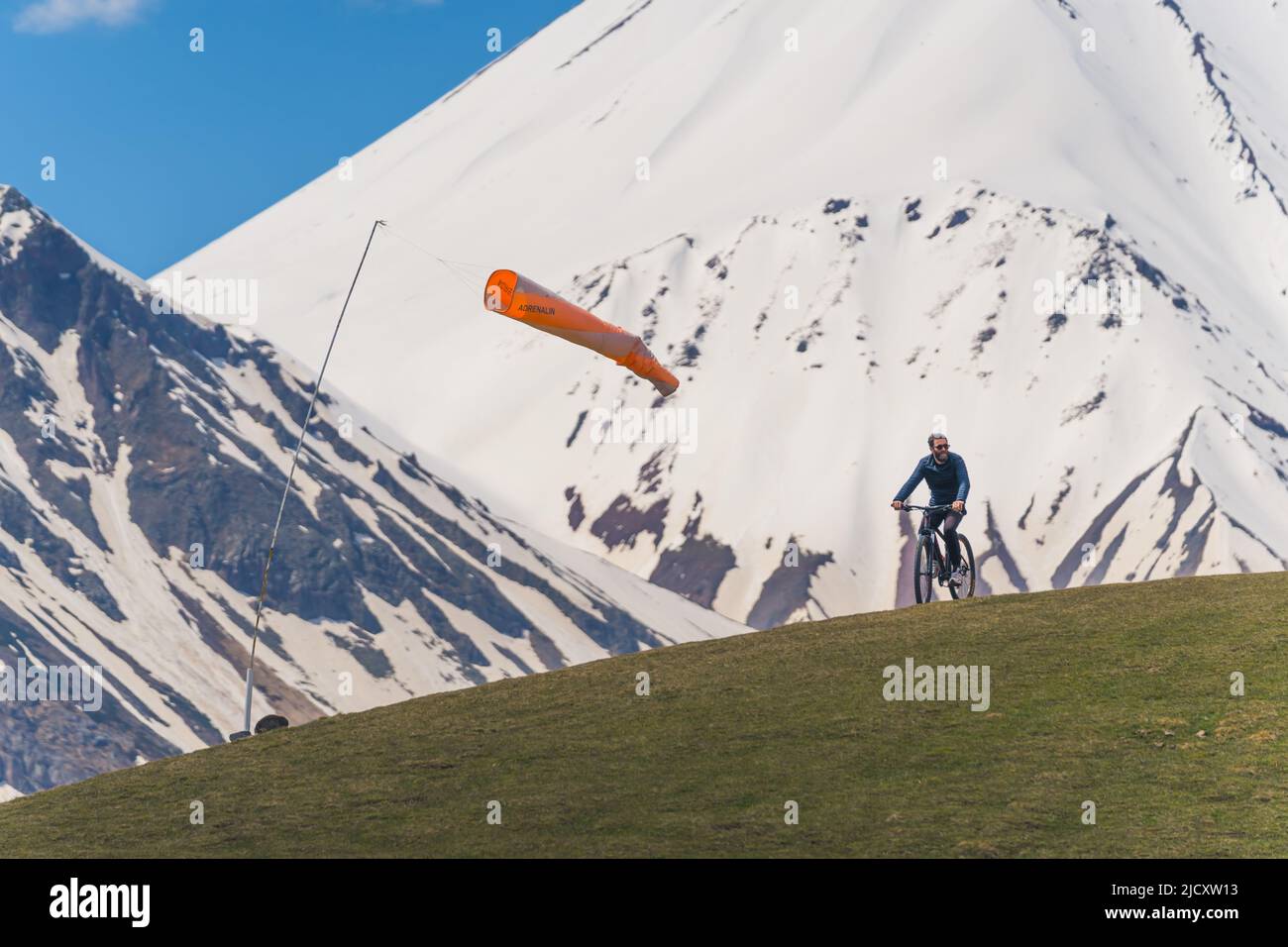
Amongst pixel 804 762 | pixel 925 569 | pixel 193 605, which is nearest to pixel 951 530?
pixel 925 569

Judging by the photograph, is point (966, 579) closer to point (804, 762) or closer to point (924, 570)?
point (924, 570)

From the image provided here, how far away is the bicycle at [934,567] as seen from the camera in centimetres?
3236

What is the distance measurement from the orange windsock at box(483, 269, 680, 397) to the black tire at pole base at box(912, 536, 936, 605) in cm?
654

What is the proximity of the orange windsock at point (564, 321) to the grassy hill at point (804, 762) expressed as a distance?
8201 millimetres

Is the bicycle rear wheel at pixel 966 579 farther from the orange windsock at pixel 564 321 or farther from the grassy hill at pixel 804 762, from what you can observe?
the orange windsock at pixel 564 321

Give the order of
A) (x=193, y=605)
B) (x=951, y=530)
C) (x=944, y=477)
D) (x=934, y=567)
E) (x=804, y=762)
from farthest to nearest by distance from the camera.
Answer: (x=193, y=605)
(x=934, y=567)
(x=951, y=530)
(x=944, y=477)
(x=804, y=762)

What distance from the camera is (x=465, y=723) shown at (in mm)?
29188

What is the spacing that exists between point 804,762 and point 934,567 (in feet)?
29.3

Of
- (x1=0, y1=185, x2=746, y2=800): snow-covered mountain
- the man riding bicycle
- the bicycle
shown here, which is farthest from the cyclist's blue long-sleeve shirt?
(x1=0, y1=185, x2=746, y2=800): snow-covered mountain

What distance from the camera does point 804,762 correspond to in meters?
25.2
